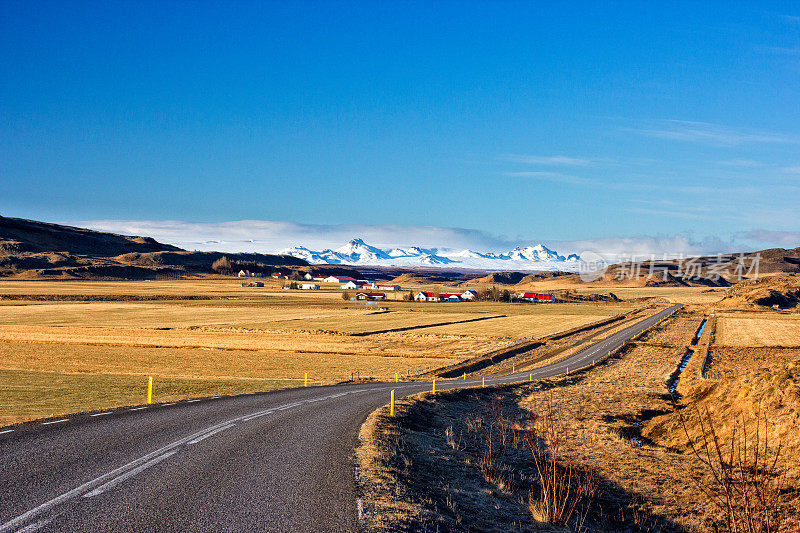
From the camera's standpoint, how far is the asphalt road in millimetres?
10703

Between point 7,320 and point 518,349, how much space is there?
2669 inches

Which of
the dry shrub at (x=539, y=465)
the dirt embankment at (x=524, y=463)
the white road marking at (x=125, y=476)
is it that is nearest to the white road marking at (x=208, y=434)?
the white road marking at (x=125, y=476)

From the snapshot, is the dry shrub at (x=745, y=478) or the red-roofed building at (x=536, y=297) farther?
the red-roofed building at (x=536, y=297)

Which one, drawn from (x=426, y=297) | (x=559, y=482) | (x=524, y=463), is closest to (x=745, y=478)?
(x=559, y=482)

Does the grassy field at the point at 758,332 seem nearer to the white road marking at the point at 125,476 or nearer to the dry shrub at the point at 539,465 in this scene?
the dry shrub at the point at 539,465

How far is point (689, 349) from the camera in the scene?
200 ft

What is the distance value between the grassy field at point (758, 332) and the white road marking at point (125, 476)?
205ft

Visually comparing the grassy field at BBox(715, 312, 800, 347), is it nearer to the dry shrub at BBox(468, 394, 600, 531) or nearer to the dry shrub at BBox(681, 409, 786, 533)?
the dry shrub at BBox(468, 394, 600, 531)

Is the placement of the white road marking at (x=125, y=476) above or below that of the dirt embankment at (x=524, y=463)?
above

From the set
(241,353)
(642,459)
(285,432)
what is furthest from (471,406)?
(241,353)

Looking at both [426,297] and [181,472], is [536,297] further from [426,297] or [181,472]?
[181,472]

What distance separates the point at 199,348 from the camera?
5981 centimetres

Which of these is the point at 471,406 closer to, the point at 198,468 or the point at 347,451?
the point at 347,451

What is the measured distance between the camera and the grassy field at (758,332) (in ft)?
214
